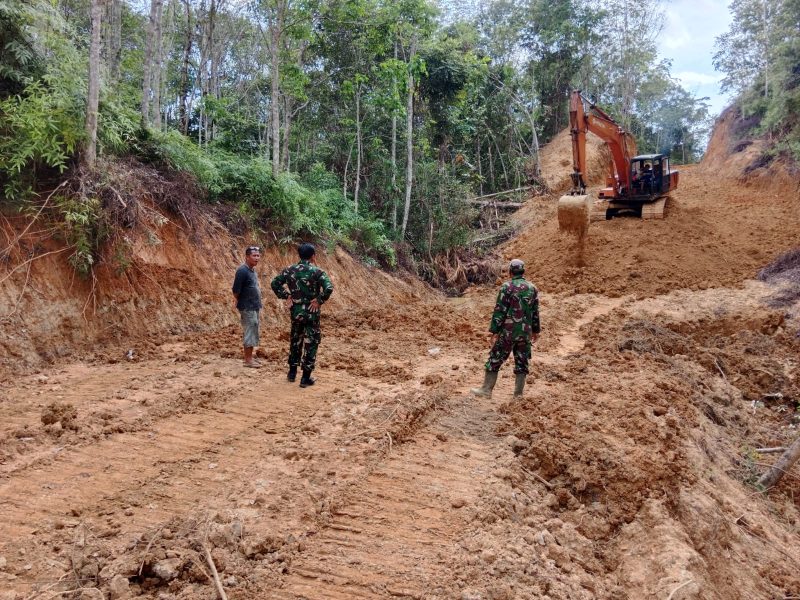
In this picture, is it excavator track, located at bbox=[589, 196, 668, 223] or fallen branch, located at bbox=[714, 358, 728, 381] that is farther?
excavator track, located at bbox=[589, 196, 668, 223]

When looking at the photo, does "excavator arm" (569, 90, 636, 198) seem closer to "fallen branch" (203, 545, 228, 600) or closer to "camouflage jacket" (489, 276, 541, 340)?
"camouflage jacket" (489, 276, 541, 340)

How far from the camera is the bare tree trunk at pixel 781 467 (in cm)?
552

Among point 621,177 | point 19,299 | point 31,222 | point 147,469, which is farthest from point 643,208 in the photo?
point 147,469

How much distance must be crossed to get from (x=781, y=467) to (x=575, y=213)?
872 cm

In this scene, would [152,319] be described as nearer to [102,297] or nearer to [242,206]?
[102,297]

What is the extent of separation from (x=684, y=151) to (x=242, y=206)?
4561 centimetres

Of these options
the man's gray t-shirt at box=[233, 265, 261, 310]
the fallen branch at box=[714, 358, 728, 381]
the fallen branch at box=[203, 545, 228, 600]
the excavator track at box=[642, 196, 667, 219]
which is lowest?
the fallen branch at box=[203, 545, 228, 600]

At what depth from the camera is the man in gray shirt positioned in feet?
22.9

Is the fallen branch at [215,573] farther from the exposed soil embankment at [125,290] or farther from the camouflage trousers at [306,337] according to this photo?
the exposed soil embankment at [125,290]

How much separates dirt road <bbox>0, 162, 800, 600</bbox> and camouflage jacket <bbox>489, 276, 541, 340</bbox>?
810 millimetres

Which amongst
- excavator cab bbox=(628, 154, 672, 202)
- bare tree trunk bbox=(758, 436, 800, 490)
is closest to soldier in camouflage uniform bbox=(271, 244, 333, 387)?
bare tree trunk bbox=(758, 436, 800, 490)

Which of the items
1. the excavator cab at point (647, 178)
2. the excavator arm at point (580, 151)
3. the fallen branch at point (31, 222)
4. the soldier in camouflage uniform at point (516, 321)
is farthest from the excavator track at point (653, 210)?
the fallen branch at point (31, 222)

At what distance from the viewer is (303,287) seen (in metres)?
6.39

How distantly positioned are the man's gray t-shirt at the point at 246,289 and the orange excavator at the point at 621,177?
8920 millimetres
